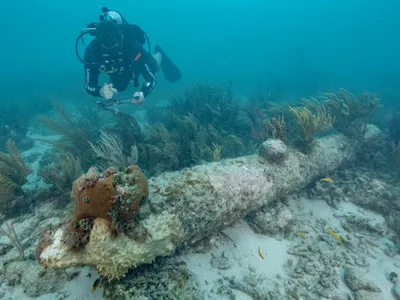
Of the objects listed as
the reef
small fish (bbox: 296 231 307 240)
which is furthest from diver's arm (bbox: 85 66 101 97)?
small fish (bbox: 296 231 307 240)

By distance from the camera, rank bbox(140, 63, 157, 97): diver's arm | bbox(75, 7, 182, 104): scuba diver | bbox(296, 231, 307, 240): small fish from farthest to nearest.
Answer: bbox(140, 63, 157, 97): diver's arm < bbox(75, 7, 182, 104): scuba diver < bbox(296, 231, 307, 240): small fish

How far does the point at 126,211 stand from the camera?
222 cm

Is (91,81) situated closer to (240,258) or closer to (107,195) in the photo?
(107,195)

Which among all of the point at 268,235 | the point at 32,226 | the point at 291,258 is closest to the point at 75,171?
the point at 32,226

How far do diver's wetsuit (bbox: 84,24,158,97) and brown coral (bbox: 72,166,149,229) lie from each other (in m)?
5.70

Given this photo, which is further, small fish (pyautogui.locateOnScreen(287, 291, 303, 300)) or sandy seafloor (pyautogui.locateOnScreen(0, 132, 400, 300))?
small fish (pyautogui.locateOnScreen(287, 291, 303, 300))

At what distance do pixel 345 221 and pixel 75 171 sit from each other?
5.71 metres

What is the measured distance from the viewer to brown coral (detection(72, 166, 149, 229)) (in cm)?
206

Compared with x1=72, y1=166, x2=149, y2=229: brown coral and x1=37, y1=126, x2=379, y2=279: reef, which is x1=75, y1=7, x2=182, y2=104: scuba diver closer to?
x1=37, y1=126, x2=379, y2=279: reef

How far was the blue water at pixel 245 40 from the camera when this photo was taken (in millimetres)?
26875

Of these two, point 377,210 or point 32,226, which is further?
point 377,210

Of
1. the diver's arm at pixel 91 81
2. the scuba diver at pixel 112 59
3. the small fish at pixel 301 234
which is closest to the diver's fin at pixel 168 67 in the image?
the scuba diver at pixel 112 59

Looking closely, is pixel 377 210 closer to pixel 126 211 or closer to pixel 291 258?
pixel 291 258

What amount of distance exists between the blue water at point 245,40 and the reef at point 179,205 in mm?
16807
